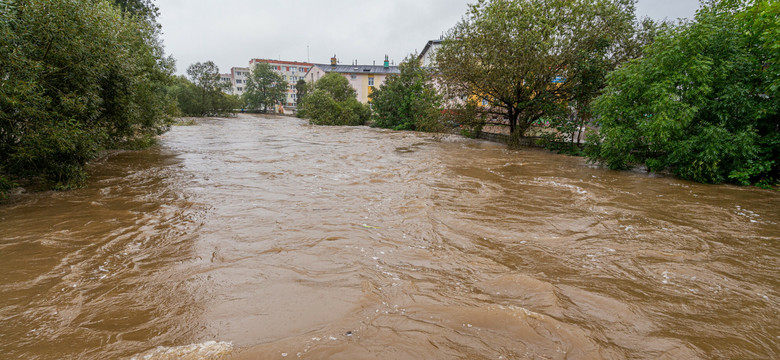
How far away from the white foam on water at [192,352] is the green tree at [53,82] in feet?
20.7

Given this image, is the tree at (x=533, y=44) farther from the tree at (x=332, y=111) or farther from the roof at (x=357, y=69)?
the roof at (x=357, y=69)

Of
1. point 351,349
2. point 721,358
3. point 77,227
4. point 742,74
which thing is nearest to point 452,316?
point 351,349

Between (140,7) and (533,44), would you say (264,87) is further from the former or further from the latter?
(533,44)

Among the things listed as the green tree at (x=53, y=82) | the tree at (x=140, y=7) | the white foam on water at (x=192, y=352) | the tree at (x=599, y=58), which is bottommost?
the white foam on water at (x=192, y=352)

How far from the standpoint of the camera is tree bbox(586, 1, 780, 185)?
31.4 ft

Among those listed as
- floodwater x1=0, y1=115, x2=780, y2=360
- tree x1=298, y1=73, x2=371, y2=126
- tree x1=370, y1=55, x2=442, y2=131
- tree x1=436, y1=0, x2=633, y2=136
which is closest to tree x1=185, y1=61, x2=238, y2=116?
tree x1=298, y1=73, x2=371, y2=126

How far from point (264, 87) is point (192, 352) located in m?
81.7

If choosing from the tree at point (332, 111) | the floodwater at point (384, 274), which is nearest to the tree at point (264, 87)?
the tree at point (332, 111)

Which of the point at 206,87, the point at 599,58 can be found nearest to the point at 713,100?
the point at 599,58

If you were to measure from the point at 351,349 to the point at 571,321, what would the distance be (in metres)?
2.10

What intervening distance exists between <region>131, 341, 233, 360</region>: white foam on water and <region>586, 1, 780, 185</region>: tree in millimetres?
12407

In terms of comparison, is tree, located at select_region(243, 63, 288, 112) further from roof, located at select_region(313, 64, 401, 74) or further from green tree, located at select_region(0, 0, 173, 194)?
green tree, located at select_region(0, 0, 173, 194)

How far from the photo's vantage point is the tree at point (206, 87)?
51.4 m

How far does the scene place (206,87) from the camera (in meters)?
52.3
